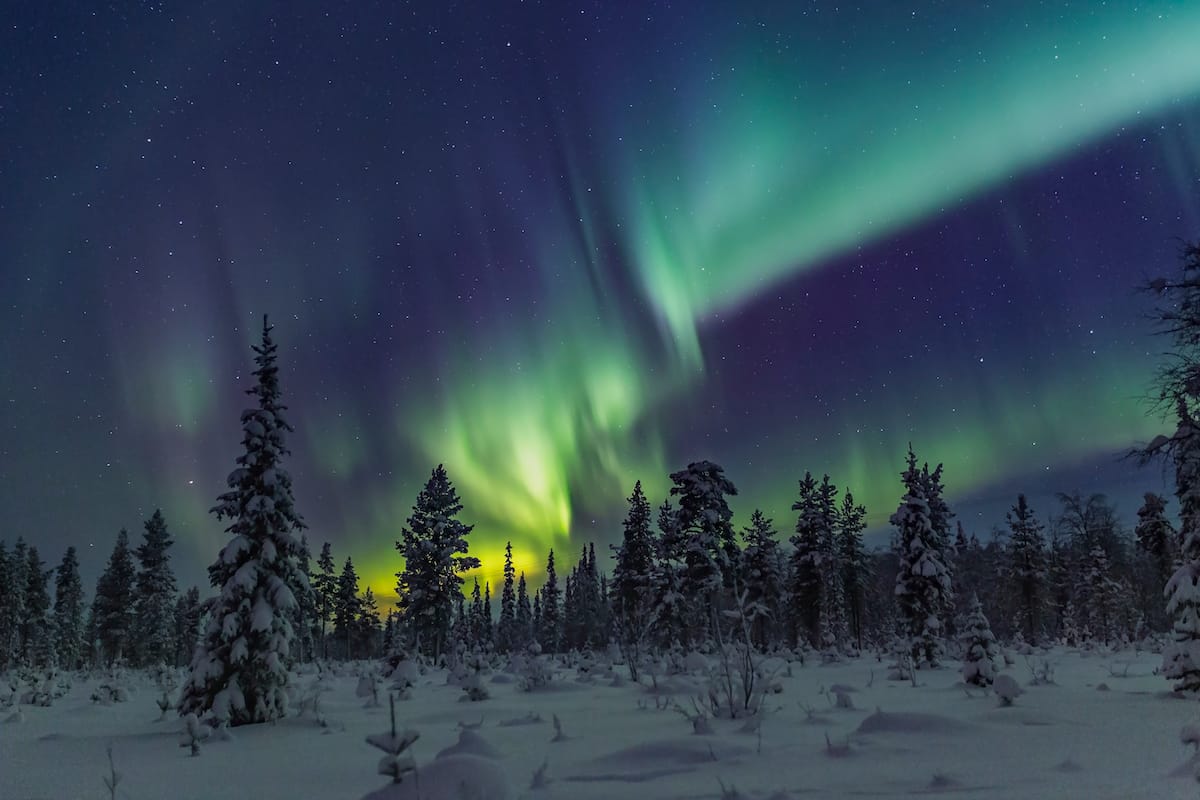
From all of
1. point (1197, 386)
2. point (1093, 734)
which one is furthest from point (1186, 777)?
point (1197, 386)

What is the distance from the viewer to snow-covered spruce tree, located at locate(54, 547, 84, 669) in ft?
212

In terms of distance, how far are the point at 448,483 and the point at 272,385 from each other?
90.2 ft

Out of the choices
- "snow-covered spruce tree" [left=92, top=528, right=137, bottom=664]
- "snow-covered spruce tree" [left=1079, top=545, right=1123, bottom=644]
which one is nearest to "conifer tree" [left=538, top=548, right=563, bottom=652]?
"snow-covered spruce tree" [left=92, top=528, right=137, bottom=664]

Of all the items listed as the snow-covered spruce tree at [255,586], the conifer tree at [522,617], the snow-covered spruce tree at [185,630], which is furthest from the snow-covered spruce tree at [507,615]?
the snow-covered spruce tree at [255,586]

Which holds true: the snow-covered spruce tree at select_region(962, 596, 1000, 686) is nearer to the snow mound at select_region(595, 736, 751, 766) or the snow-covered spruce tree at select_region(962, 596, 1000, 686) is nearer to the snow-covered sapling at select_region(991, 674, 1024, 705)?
the snow-covered sapling at select_region(991, 674, 1024, 705)

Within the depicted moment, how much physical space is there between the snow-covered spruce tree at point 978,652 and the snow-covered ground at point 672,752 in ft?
4.04

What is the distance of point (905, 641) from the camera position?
29516 millimetres

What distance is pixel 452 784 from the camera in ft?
15.8

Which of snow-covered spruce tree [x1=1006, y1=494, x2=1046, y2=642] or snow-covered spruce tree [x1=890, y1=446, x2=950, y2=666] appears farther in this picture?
snow-covered spruce tree [x1=1006, y1=494, x2=1046, y2=642]

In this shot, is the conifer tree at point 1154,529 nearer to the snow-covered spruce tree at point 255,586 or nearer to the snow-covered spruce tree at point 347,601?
the snow-covered spruce tree at point 255,586

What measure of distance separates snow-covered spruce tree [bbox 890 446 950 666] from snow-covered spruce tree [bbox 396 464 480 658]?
2440 cm

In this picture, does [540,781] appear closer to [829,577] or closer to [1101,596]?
[829,577]

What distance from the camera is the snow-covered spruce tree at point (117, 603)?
53781 millimetres

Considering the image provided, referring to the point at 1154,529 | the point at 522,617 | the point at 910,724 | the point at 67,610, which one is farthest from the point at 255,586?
the point at 522,617
